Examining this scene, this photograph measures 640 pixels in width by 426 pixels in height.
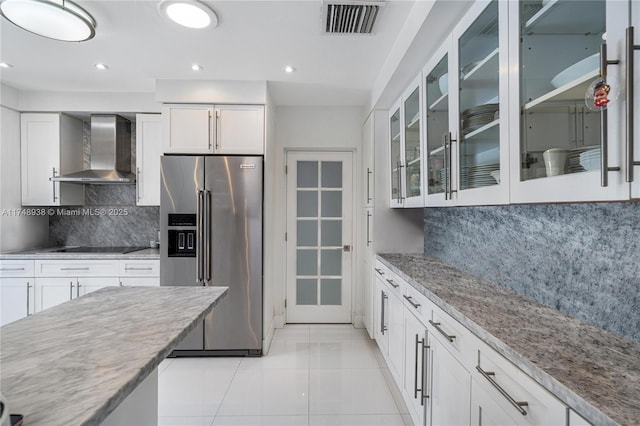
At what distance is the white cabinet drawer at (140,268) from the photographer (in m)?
3.28

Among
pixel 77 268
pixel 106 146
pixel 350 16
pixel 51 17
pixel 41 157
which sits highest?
pixel 350 16

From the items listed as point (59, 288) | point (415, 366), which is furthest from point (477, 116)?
point (59, 288)

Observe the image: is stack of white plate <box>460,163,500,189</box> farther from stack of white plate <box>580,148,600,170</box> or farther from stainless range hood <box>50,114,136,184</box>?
stainless range hood <box>50,114,136,184</box>

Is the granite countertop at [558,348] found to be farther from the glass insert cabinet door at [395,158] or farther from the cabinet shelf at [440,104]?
the glass insert cabinet door at [395,158]

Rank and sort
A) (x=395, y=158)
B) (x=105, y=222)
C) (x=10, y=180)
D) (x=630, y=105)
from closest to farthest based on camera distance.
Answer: (x=630, y=105), (x=395, y=158), (x=10, y=180), (x=105, y=222)

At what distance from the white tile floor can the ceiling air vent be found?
262cm

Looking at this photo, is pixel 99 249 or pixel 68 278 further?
pixel 99 249

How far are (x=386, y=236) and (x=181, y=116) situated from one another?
2.34 m

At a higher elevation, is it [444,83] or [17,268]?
[444,83]

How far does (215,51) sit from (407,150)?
5.66 feet

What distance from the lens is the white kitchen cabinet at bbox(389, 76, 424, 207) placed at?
238 cm

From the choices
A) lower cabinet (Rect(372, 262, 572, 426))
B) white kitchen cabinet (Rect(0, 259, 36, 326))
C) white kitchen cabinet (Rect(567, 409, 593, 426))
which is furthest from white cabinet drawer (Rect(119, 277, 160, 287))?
white kitchen cabinet (Rect(567, 409, 593, 426))

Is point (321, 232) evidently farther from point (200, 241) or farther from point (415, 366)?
point (415, 366)

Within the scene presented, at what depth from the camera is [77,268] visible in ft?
10.8
